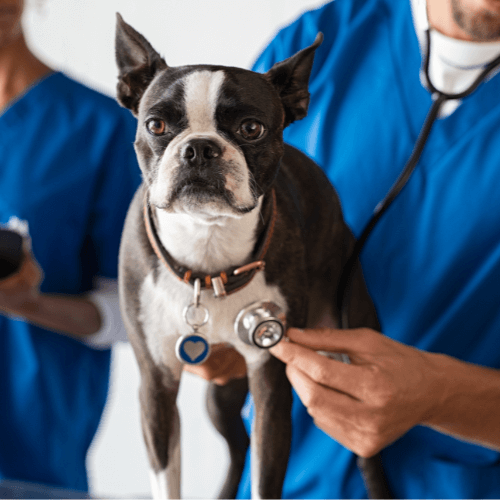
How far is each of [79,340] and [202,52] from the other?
27.6 inches

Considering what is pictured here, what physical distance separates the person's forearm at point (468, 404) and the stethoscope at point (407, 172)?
161 millimetres

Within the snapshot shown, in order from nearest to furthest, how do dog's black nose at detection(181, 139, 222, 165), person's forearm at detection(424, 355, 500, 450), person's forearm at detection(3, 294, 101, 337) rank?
1. dog's black nose at detection(181, 139, 222, 165)
2. person's forearm at detection(424, 355, 500, 450)
3. person's forearm at detection(3, 294, 101, 337)

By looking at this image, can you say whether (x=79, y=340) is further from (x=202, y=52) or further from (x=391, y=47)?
(x=391, y=47)

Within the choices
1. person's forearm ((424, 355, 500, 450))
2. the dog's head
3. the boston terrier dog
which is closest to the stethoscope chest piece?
the boston terrier dog

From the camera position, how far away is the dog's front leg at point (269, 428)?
0.59m

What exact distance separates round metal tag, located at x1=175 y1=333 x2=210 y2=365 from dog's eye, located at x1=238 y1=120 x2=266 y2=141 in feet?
0.65

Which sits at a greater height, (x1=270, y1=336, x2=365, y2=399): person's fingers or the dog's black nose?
the dog's black nose

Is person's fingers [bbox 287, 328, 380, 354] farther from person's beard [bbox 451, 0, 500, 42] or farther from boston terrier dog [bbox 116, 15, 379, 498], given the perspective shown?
person's beard [bbox 451, 0, 500, 42]

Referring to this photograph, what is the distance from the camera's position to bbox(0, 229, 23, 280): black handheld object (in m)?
0.62

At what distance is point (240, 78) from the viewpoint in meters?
0.46

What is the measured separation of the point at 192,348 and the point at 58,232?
576mm

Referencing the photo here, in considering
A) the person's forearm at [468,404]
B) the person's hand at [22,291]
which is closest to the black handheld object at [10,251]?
the person's hand at [22,291]

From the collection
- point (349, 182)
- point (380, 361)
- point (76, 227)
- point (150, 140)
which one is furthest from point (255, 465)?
point (76, 227)

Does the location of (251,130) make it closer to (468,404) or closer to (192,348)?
(192,348)
